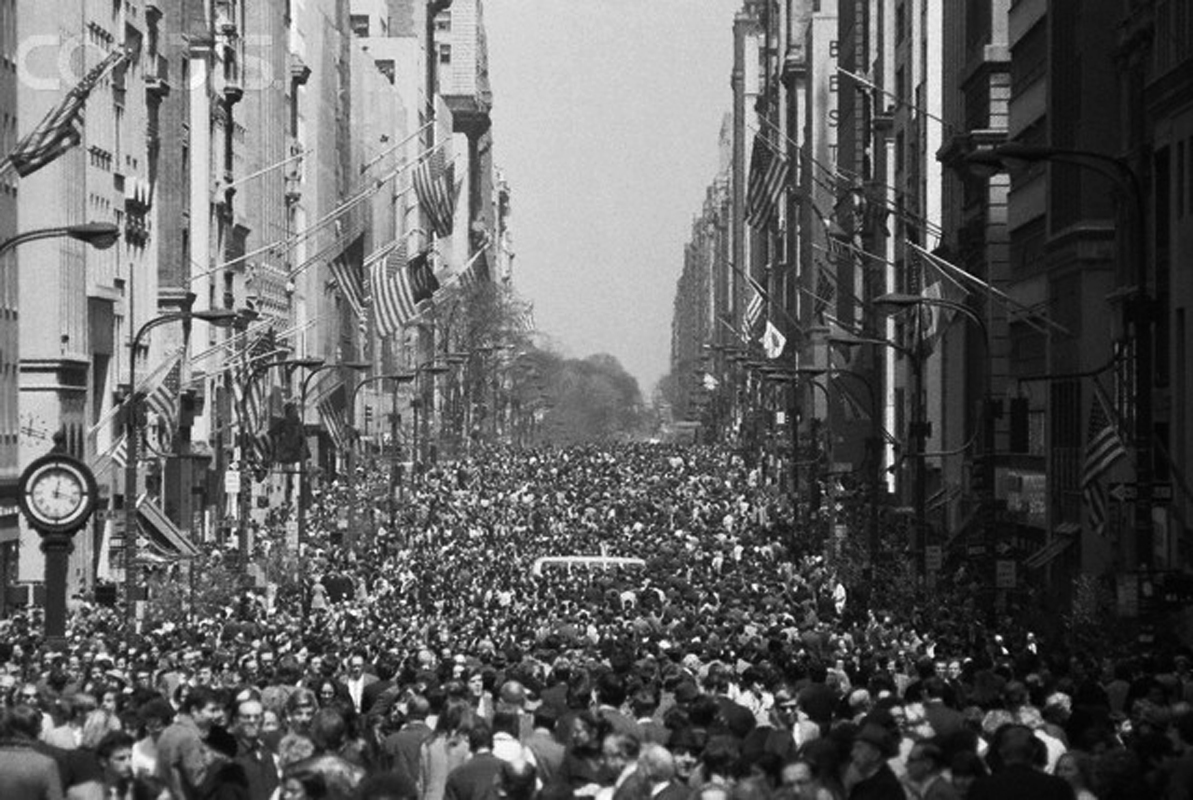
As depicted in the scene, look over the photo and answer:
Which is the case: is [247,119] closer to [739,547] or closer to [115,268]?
[115,268]

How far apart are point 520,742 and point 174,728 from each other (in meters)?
2.06

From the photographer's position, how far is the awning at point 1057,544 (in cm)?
6338

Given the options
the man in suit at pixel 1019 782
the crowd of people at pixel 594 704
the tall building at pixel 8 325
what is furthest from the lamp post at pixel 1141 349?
the tall building at pixel 8 325

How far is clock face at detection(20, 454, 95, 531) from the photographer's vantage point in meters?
40.3

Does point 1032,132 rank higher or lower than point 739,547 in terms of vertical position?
higher

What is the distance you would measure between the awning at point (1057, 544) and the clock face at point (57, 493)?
26.2m

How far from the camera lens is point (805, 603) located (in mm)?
58500

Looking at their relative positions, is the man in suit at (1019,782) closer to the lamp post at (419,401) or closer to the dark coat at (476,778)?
the dark coat at (476,778)

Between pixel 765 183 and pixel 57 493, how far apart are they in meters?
39.9

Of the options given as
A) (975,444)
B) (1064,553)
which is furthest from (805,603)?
(975,444)

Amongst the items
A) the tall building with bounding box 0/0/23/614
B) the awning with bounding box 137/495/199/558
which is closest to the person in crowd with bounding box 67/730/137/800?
the tall building with bounding box 0/0/23/614

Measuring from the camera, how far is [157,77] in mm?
94000

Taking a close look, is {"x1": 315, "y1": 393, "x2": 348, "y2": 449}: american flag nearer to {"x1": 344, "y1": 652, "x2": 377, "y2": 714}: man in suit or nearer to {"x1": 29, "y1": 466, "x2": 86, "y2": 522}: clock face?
{"x1": 29, "y1": 466, "x2": 86, "y2": 522}: clock face

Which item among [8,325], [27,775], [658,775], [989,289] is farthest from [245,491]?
[658,775]
